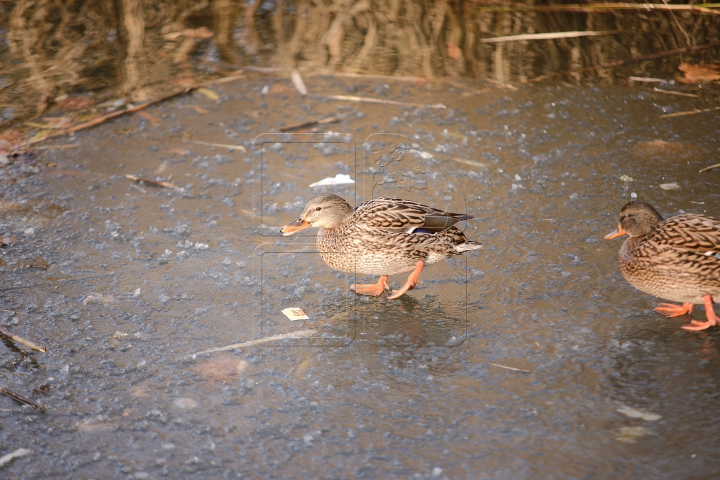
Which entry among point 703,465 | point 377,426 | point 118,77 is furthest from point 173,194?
point 703,465

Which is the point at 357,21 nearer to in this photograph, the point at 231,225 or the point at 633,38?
the point at 633,38

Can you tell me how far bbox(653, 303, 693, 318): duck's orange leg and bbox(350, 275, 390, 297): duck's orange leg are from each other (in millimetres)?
1739

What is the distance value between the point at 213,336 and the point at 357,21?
629cm

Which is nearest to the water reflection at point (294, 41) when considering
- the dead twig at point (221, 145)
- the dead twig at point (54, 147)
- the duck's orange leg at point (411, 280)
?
the dead twig at point (54, 147)

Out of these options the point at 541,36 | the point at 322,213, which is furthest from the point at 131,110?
the point at 541,36

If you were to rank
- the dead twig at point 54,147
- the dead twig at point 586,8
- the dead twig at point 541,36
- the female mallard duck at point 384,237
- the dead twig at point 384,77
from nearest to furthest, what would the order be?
the female mallard duck at point 384,237 < the dead twig at point 54,147 < the dead twig at point 384,77 < the dead twig at point 541,36 < the dead twig at point 586,8

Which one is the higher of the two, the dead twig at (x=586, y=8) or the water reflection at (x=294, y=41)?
the dead twig at (x=586, y=8)

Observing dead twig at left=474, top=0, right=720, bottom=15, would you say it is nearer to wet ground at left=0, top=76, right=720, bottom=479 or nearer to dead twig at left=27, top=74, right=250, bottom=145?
wet ground at left=0, top=76, right=720, bottom=479

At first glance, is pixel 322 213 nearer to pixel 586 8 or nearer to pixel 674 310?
pixel 674 310

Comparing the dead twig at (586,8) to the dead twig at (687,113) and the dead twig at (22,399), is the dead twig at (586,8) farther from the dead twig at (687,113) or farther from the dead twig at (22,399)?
the dead twig at (22,399)

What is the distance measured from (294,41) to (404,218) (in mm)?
4838

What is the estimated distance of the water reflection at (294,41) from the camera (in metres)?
8.03

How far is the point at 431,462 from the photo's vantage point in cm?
346

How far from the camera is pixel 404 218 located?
16.2 ft
